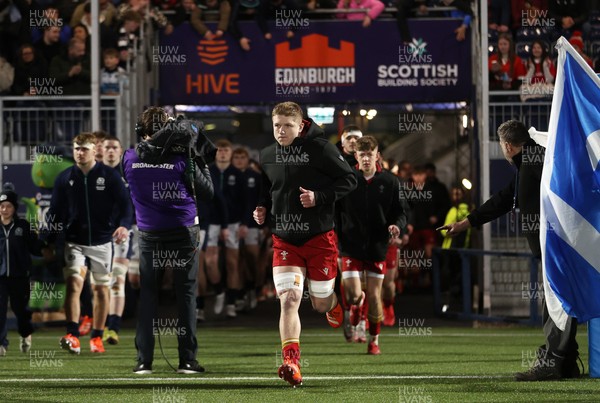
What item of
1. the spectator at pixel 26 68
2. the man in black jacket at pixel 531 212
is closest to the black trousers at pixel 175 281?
the man in black jacket at pixel 531 212

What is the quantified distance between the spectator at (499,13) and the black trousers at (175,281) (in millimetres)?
9715

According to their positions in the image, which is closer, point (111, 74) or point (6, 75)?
point (111, 74)

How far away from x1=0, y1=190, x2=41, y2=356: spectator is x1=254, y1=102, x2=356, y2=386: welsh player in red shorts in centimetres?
421

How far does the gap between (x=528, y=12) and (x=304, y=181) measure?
34.0ft

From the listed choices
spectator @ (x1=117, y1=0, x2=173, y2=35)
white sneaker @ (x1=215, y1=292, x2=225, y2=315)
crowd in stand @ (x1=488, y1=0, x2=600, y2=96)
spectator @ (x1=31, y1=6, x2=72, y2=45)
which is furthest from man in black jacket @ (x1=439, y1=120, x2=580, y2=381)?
spectator @ (x1=31, y1=6, x2=72, y2=45)

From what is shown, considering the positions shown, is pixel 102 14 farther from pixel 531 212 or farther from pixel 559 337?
pixel 559 337

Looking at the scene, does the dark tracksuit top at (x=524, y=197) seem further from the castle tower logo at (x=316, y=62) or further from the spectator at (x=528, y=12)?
the spectator at (x=528, y=12)

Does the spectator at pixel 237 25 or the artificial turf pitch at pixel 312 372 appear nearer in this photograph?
the artificial turf pitch at pixel 312 372

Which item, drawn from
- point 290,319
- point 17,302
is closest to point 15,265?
point 17,302

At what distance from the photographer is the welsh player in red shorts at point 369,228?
13.4 m

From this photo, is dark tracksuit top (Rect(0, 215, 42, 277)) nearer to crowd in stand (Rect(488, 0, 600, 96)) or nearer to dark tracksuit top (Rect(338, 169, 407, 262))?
dark tracksuit top (Rect(338, 169, 407, 262))

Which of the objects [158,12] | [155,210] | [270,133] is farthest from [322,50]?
[155,210]

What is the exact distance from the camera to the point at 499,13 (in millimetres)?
19938

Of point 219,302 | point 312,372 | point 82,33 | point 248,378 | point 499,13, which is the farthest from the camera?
point 499,13
